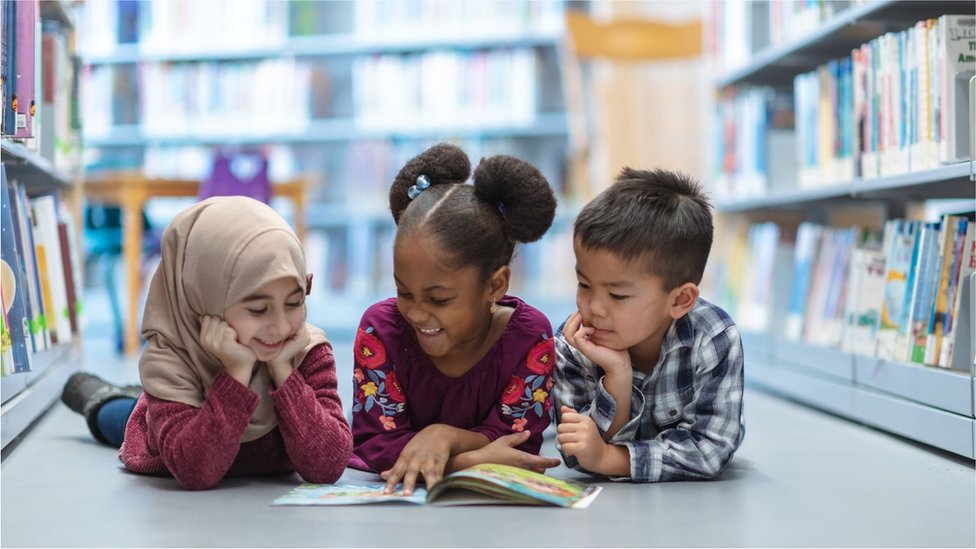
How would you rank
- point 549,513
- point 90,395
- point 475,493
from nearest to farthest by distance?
point 549,513 < point 475,493 < point 90,395

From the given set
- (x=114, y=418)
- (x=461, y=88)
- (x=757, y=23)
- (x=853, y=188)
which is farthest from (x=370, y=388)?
(x=461, y=88)

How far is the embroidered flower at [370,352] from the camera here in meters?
1.74

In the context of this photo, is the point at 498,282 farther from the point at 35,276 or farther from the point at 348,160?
the point at 348,160

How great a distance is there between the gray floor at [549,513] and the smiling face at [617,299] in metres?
0.26

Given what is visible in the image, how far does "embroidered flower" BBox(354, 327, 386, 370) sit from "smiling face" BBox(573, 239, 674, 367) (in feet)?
1.13

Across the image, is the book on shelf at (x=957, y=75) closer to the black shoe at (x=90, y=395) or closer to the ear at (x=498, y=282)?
the ear at (x=498, y=282)

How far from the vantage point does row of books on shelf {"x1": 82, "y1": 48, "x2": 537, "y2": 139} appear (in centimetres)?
565

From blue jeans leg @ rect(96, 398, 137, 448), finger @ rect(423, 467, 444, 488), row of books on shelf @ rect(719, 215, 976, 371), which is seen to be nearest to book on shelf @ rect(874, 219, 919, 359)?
row of books on shelf @ rect(719, 215, 976, 371)

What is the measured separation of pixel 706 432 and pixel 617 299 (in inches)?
10.6

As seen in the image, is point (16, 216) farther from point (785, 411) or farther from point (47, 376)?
point (785, 411)

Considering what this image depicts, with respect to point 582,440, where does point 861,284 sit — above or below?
above

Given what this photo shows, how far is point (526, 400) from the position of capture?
1757mm

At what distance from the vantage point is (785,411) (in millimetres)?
2766

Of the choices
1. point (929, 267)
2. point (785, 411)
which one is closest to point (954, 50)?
point (929, 267)
